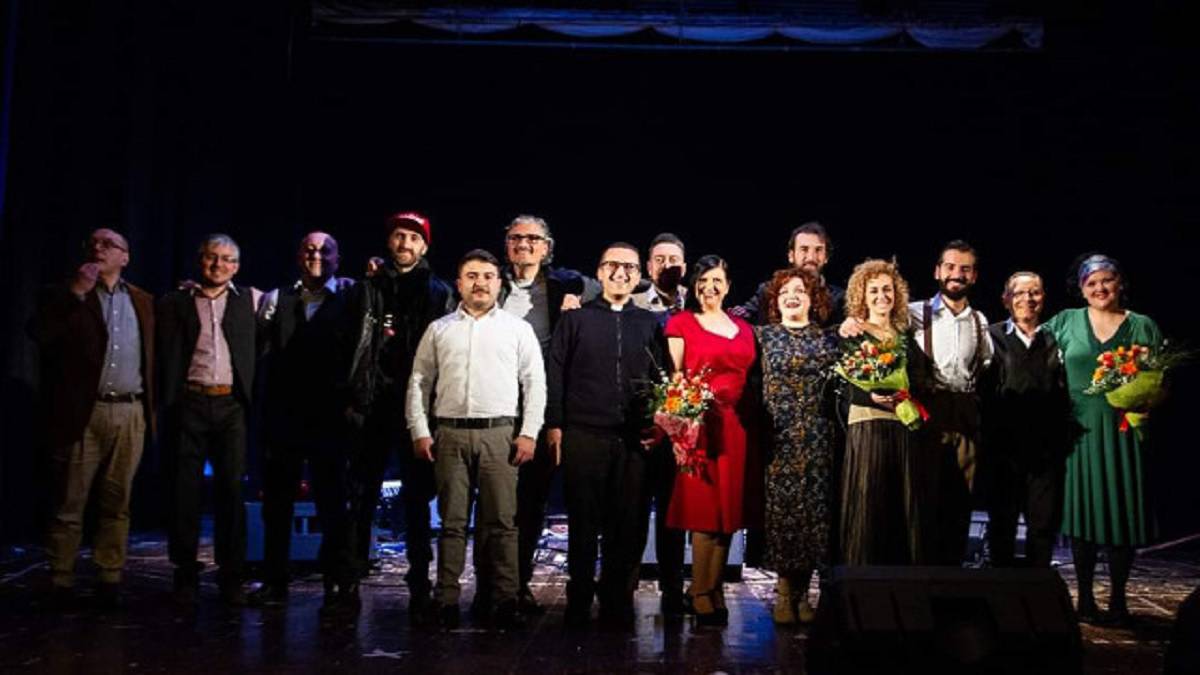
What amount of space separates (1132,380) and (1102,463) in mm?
460

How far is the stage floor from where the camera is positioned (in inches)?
160

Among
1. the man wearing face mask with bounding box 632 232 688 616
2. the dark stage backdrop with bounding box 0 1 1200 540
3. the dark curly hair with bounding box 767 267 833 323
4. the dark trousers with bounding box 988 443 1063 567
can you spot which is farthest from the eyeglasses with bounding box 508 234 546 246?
the dark stage backdrop with bounding box 0 1 1200 540

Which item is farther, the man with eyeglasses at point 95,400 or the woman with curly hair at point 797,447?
the man with eyeglasses at point 95,400

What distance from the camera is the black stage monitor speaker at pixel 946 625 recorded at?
9.79 ft

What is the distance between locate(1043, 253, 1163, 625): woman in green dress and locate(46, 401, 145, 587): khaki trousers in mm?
4788

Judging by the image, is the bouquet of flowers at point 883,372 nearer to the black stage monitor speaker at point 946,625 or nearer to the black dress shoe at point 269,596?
the black stage monitor speaker at point 946,625

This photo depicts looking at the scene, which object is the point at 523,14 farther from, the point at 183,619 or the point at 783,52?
the point at 183,619

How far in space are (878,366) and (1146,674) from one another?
1.60 metres

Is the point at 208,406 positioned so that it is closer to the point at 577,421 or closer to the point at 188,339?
the point at 188,339

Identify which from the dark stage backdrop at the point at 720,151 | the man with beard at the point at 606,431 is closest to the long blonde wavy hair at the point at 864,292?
the man with beard at the point at 606,431

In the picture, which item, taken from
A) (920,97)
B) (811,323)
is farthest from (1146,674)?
(920,97)

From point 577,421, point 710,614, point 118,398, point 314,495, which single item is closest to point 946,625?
point 710,614

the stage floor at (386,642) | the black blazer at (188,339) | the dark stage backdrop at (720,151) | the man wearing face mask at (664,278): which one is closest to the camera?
the stage floor at (386,642)

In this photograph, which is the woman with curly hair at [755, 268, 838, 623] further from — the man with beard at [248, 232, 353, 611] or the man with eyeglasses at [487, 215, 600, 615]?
the man with beard at [248, 232, 353, 611]
